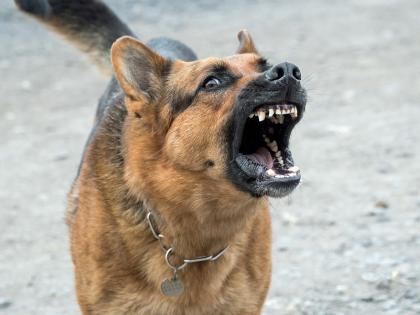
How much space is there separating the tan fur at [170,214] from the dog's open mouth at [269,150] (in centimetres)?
13

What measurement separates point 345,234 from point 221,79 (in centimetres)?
238

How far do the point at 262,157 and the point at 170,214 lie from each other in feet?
1.71

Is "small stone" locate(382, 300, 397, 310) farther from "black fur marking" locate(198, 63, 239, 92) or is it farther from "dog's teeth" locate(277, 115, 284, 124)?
"black fur marking" locate(198, 63, 239, 92)

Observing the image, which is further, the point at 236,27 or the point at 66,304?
the point at 236,27

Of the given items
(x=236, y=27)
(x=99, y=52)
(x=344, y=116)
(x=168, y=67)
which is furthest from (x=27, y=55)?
(x=168, y=67)

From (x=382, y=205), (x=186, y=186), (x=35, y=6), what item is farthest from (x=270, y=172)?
(x=382, y=205)

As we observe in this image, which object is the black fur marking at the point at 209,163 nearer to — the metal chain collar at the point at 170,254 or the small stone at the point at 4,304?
the metal chain collar at the point at 170,254

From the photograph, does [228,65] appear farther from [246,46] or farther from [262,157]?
[246,46]

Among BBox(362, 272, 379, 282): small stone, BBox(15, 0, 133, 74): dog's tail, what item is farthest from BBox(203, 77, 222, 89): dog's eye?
BBox(15, 0, 133, 74): dog's tail

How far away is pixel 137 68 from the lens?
404cm

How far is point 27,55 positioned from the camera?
1162 cm

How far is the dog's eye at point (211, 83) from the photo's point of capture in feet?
12.4

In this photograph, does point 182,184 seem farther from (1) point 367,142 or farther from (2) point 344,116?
(2) point 344,116

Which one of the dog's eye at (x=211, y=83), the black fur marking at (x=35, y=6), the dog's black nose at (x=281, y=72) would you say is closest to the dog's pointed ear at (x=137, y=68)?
the dog's eye at (x=211, y=83)
